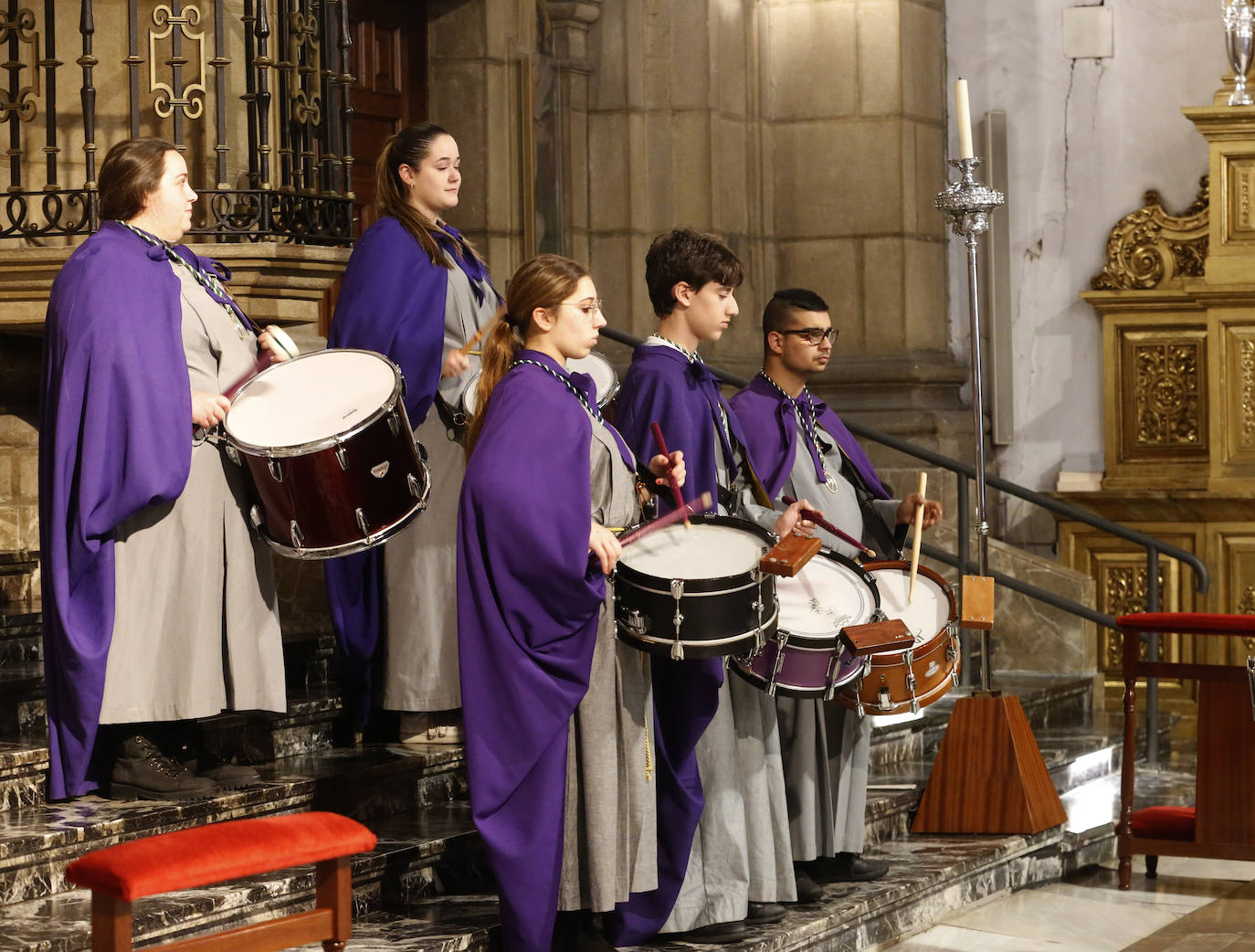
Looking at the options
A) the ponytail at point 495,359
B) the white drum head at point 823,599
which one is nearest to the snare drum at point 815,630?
the white drum head at point 823,599

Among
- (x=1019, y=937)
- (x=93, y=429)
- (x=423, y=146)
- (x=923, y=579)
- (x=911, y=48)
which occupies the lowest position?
(x=1019, y=937)

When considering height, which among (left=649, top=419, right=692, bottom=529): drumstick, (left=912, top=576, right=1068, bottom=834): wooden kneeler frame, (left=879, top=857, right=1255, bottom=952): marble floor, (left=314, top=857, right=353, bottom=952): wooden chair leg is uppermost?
(left=649, top=419, right=692, bottom=529): drumstick

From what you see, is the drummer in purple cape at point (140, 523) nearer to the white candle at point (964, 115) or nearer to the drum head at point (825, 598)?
the drum head at point (825, 598)

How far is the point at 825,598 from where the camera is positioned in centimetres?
441

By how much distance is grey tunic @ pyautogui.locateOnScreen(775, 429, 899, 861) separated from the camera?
187 inches

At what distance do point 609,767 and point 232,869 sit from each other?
1025mm

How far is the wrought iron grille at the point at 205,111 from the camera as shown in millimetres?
5523

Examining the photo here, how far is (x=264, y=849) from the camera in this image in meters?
3.10

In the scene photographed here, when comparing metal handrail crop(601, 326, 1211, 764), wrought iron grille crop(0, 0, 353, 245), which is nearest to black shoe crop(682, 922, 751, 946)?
wrought iron grille crop(0, 0, 353, 245)

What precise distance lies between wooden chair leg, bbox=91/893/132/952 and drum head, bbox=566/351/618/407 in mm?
2058

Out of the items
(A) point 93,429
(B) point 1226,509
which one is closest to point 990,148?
(B) point 1226,509

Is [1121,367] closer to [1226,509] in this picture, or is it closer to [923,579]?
[1226,509]

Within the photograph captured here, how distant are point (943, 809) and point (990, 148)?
4.41 m

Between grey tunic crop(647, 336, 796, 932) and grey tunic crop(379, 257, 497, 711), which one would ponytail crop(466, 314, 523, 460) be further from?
grey tunic crop(379, 257, 497, 711)
